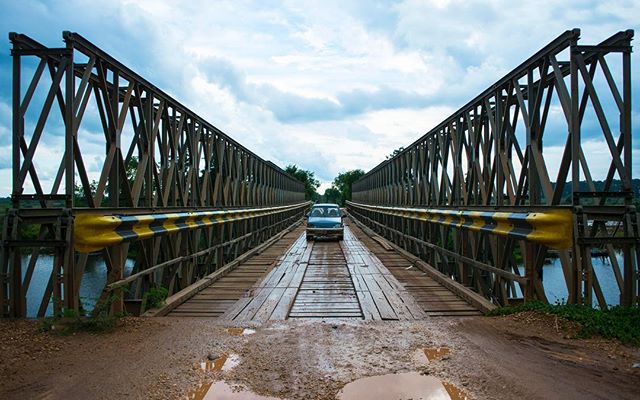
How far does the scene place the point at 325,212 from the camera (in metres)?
22.1

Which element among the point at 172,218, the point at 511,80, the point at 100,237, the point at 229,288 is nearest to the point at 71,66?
the point at 100,237

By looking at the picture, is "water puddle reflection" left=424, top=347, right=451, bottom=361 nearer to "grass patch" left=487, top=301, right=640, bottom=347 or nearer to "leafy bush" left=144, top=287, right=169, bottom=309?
"grass patch" left=487, top=301, right=640, bottom=347

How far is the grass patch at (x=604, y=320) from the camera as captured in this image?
4727 mm

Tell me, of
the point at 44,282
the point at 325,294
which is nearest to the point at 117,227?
the point at 325,294

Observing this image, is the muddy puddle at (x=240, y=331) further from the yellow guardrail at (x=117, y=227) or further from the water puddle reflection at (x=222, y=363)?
the yellow guardrail at (x=117, y=227)

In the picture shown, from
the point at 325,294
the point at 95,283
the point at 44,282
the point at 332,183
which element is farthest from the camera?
the point at 332,183

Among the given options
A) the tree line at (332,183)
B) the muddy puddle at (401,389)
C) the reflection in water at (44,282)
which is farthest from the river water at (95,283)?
the tree line at (332,183)

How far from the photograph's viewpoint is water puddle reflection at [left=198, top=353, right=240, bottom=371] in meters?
4.17

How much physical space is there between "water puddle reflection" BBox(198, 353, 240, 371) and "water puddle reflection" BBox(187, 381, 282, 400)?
0.38 meters

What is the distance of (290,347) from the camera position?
480 cm

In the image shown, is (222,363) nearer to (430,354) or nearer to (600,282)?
(430,354)

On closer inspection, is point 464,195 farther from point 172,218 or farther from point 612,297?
point 612,297

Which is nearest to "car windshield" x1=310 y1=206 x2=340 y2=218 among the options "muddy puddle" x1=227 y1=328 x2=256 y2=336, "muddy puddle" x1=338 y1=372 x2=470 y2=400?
"muddy puddle" x1=227 y1=328 x2=256 y2=336

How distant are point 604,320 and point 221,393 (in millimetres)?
3866
